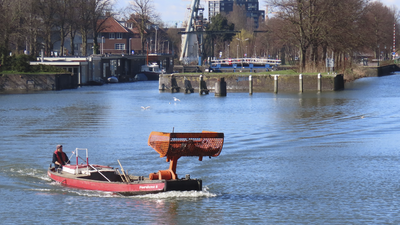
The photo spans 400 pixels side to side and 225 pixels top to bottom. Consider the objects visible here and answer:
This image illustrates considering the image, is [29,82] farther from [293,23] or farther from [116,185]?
[116,185]

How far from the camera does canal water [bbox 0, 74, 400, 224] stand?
19.6 meters

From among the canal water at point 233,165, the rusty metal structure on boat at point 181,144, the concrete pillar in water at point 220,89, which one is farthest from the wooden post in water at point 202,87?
the rusty metal structure on boat at point 181,144

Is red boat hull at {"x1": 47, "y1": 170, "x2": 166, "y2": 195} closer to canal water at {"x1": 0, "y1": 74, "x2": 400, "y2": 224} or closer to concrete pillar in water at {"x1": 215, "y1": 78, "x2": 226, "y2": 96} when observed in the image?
canal water at {"x1": 0, "y1": 74, "x2": 400, "y2": 224}

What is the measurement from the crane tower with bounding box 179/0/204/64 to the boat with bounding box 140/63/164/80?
18731 mm

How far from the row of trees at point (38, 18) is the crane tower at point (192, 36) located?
1477 inches

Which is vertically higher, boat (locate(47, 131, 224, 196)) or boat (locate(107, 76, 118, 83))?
boat (locate(107, 76, 118, 83))

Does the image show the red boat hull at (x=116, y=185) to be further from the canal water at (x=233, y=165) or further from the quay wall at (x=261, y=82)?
the quay wall at (x=261, y=82)

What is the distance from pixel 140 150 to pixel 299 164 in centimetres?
852

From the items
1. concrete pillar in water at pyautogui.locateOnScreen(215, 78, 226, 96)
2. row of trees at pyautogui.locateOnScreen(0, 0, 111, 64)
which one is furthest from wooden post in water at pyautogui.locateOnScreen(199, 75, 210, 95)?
row of trees at pyautogui.locateOnScreen(0, 0, 111, 64)

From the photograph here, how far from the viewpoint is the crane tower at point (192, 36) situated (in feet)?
508

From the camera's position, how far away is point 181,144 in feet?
66.6

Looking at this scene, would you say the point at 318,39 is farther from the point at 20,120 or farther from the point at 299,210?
the point at 299,210

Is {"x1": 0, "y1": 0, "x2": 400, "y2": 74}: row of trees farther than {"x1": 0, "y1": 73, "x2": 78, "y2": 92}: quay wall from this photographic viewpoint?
No

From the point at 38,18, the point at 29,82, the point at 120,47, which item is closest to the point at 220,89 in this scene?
the point at 29,82
